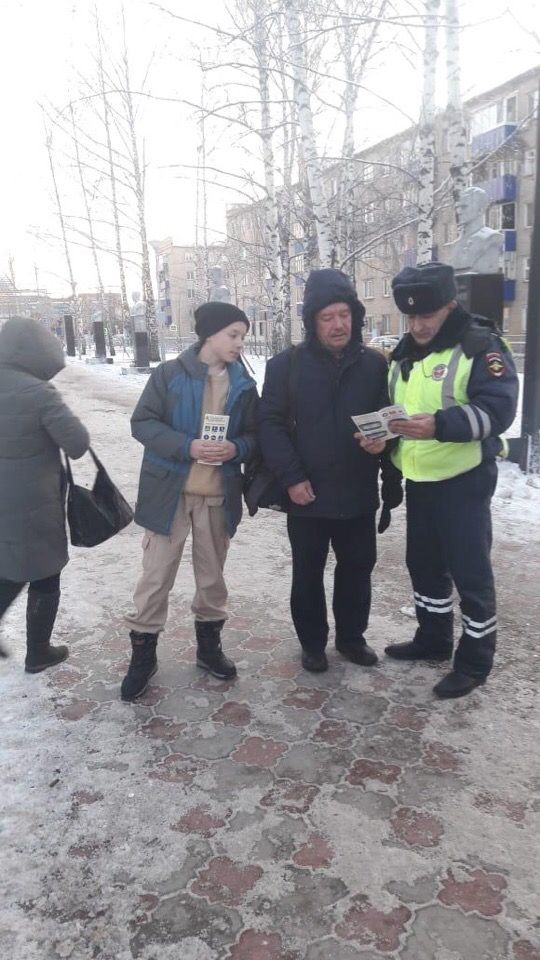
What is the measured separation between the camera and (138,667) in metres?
3.23

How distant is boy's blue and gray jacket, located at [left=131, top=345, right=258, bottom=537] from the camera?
3.06 metres

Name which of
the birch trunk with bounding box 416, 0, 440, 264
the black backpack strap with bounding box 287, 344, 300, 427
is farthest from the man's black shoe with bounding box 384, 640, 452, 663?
the birch trunk with bounding box 416, 0, 440, 264

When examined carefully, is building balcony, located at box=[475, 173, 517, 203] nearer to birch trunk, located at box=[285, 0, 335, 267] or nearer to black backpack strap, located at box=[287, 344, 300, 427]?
birch trunk, located at box=[285, 0, 335, 267]

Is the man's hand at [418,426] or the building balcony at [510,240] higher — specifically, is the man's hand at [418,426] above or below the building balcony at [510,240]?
below

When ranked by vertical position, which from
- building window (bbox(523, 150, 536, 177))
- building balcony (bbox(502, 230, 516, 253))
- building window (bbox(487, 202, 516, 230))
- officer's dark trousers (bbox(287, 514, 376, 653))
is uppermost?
building window (bbox(523, 150, 536, 177))

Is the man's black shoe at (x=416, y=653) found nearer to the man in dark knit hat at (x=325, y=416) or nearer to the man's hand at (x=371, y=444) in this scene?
the man in dark knit hat at (x=325, y=416)

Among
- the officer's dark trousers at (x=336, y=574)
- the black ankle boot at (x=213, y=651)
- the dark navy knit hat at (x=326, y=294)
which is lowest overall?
the black ankle boot at (x=213, y=651)

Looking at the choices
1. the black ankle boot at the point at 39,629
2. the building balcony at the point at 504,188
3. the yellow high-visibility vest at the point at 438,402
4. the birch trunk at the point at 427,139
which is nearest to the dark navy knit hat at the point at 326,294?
the yellow high-visibility vest at the point at 438,402

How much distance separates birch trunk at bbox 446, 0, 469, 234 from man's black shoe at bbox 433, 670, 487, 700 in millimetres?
7515

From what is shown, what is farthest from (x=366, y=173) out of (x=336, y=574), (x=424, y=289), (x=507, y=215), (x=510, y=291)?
(x=336, y=574)

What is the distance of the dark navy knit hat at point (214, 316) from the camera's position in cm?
301

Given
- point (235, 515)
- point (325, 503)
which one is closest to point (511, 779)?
point (325, 503)

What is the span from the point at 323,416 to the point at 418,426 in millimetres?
511

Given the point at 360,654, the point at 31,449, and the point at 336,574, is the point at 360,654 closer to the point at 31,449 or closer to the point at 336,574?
the point at 336,574
